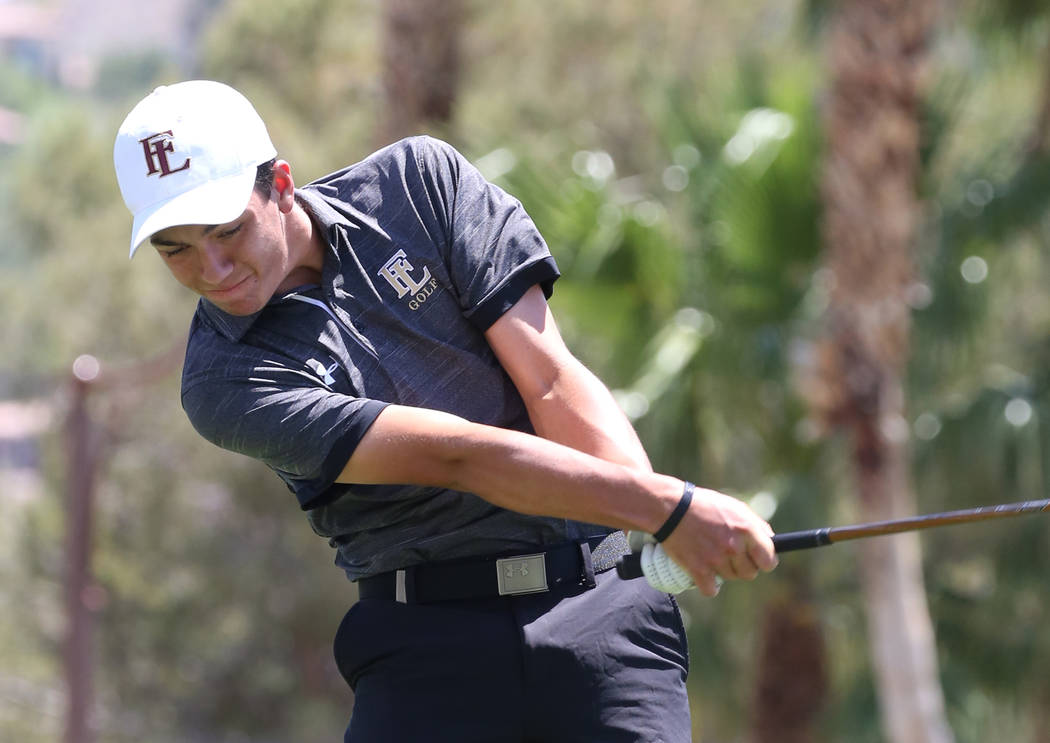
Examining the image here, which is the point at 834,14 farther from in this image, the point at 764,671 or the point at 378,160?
the point at 378,160

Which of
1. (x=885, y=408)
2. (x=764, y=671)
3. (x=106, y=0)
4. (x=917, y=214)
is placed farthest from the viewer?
(x=106, y=0)

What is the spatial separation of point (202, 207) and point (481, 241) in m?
0.52

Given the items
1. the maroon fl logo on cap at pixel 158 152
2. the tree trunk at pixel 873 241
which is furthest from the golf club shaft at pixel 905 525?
the tree trunk at pixel 873 241

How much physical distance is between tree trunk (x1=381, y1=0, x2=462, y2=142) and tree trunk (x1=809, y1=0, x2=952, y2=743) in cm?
320

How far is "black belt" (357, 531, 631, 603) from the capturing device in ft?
8.57

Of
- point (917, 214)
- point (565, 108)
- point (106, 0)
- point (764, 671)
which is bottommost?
point (764, 671)

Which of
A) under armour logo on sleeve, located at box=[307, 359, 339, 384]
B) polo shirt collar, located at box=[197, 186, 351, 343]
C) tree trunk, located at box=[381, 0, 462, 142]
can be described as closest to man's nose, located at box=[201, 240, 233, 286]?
polo shirt collar, located at box=[197, 186, 351, 343]

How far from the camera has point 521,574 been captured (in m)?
2.62

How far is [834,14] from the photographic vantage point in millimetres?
8430

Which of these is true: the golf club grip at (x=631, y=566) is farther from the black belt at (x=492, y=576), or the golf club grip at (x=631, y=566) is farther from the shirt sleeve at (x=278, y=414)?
the shirt sleeve at (x=278, y=414)

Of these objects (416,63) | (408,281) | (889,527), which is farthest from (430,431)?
(416,63)

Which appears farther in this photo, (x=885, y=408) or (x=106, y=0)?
(x=106, y=0)

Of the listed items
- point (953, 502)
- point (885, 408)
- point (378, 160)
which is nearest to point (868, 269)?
point (885, 408)

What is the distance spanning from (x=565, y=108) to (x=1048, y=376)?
11.3 m
